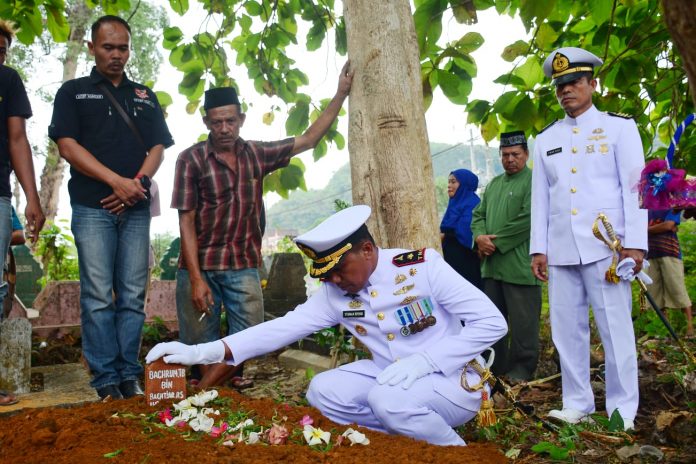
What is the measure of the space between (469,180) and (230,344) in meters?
3.01

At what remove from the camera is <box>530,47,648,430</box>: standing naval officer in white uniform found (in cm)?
321

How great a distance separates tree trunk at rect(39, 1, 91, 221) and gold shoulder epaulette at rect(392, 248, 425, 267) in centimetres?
1668

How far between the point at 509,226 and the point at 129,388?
8.85 feet

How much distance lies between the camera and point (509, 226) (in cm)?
460

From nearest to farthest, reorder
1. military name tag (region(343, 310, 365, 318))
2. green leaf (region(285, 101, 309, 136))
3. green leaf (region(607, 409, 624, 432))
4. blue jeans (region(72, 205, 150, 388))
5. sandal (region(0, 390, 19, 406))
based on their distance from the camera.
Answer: military name tag (region(343, 310, 365, 318)), green leaf (region(607, 409, 624, 432)), sandal (region(0, 390, 19, 406)), blue jeans (region(72, 205, 150, 388)), green leaf (region(285, 101, 309, 136))

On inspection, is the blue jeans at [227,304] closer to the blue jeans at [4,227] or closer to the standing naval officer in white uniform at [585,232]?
the blue jeans at [4,227]

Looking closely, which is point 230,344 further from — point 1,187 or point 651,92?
point 651,92

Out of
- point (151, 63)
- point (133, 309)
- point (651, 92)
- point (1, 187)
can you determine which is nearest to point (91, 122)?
point (1, 187)

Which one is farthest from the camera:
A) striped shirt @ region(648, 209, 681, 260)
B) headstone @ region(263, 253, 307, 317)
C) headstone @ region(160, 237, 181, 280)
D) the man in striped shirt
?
headstone @ region(160, 237, 181, 280)

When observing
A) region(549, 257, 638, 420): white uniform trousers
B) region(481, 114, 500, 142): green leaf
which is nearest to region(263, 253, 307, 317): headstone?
region(481, 114, 500, 142): green leaf

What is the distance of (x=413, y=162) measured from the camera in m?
3.36

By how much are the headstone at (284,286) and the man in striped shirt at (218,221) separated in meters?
2.61

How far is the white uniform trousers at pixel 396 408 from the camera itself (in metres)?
2.60

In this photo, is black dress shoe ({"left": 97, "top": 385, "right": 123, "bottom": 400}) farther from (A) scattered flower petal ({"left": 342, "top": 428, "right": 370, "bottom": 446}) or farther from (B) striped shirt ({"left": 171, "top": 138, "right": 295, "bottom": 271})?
(A) scattered flower petal ({"left": 342, "top": 428, "right": 370, "bottom": 446})
